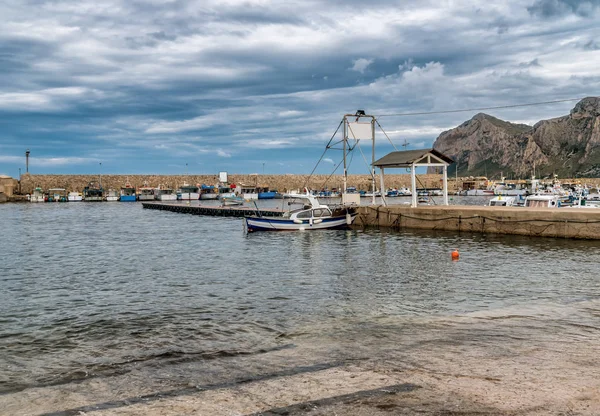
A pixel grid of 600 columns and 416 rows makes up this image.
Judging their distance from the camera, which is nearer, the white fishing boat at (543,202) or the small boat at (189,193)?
the white fishing boat at (543,202)

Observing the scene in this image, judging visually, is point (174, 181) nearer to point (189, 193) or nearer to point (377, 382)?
point (189, 193)

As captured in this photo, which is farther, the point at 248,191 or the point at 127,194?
A: the point at 248,191

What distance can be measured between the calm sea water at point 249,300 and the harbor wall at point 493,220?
4.05 ft

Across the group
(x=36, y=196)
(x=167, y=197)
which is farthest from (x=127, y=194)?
(x=36, y=196)

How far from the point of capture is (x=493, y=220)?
126ft

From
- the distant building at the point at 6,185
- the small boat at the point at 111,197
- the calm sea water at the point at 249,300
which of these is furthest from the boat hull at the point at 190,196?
the calm sea water at the point at 249,300

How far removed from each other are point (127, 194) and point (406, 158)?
121m

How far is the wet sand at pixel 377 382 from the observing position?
26.4 feet

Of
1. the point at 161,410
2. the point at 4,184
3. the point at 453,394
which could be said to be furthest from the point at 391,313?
the point at 4,184

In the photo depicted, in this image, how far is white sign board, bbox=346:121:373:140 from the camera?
49.5 m

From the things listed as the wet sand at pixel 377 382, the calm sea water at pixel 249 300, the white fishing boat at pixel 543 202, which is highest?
the white fishing boat at pixel 543 202

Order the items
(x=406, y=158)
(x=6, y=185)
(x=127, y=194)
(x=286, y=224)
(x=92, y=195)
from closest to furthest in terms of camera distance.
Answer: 1. (x=406, y=158)
2. (x=286, y=224)
3. (x=6, y=185)
4. (x=92, y=195)
5. (x=127, y=194)

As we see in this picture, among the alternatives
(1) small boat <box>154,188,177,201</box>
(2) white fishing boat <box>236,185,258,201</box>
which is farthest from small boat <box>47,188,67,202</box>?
(2) white fishing boat <box>236,185,258,201</box>

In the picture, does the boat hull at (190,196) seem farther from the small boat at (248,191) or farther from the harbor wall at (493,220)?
the harbor wall at (493,220)
